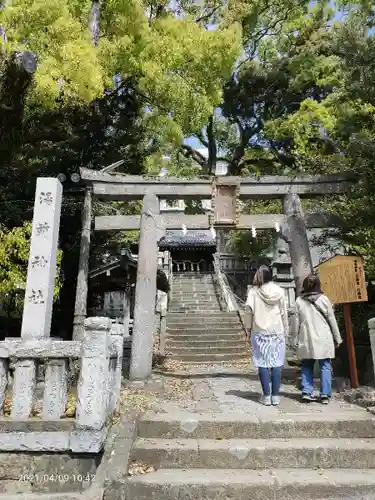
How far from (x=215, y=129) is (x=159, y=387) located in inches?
761

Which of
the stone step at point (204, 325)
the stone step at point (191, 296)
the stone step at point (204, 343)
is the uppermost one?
the stone step at point (191, 296)

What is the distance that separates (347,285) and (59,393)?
16.9ft

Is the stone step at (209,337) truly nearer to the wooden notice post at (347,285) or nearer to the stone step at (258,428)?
the wooden notice post at (347,285)

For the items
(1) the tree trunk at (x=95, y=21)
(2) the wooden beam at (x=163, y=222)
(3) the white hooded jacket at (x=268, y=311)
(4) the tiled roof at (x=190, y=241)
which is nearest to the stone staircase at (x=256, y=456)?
(3) the white hooded jacket at (x=268, y=311)

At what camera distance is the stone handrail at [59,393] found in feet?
11.8

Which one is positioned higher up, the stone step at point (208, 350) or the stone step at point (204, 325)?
the stone step at point (204, 325)

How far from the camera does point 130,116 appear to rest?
12852mm

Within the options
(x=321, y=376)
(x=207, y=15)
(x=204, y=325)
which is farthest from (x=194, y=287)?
(x=321, y=376)

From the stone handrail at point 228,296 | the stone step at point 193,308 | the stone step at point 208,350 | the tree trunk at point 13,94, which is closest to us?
the tree trunk at point 13,94

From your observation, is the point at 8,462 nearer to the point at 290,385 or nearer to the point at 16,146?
the point at 16,146

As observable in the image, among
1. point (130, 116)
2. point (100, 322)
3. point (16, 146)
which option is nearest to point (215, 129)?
point (130, 116)

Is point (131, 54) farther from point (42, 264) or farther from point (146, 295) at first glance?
point (42, 264)

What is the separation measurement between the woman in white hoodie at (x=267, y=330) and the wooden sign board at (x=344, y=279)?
1.97m

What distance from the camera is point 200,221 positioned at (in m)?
8.92
